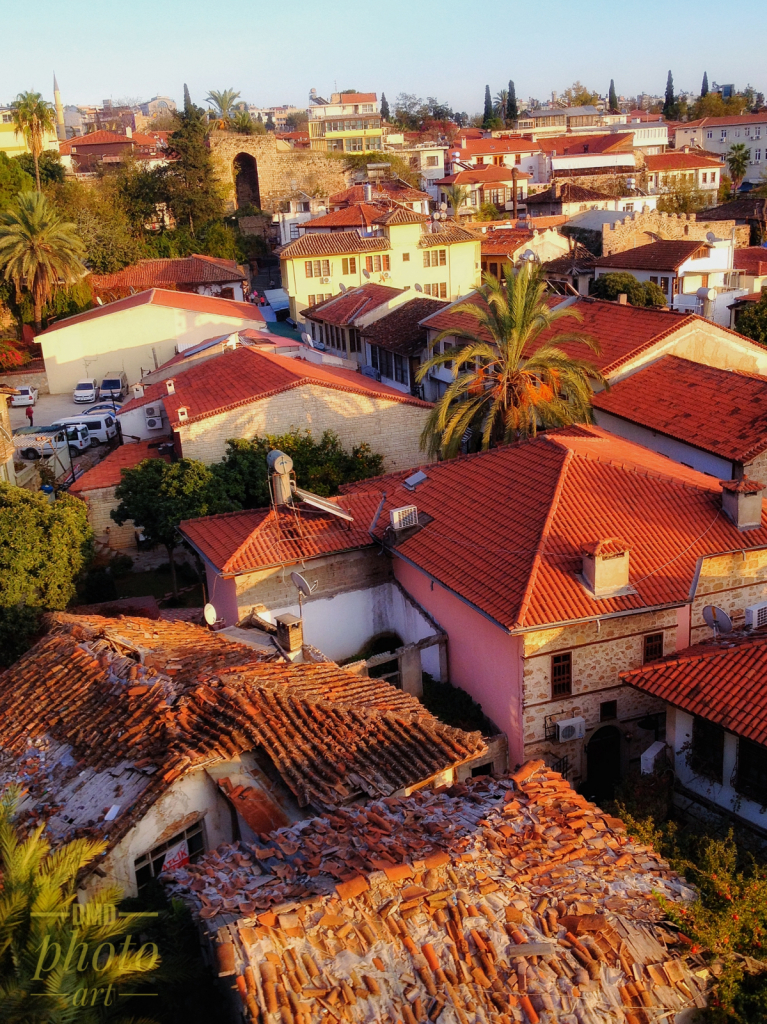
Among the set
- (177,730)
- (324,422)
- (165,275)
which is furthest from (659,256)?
(177,730)

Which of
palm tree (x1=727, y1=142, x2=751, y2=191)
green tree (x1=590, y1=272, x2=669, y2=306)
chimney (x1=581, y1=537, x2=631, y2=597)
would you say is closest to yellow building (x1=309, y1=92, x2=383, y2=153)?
palm tree (x1=727, y1=142, x2=751, y2=191)

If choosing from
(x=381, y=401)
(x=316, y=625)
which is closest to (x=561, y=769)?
(x=316, y=625)

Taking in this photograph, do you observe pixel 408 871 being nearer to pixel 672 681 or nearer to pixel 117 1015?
pixel 117 1015

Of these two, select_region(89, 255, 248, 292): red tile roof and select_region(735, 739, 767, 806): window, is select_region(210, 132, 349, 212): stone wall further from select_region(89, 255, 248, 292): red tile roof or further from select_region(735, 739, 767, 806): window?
select_region(735, 739, 767, 806): window

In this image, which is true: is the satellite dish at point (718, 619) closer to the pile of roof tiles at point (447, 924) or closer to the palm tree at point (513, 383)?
the pile of roof tiles at point (447, 924)

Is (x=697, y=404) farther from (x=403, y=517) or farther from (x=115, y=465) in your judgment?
(x=115, y=465)

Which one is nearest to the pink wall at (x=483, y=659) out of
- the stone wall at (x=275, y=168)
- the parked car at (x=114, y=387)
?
the parked car at (x=114, y=387)
